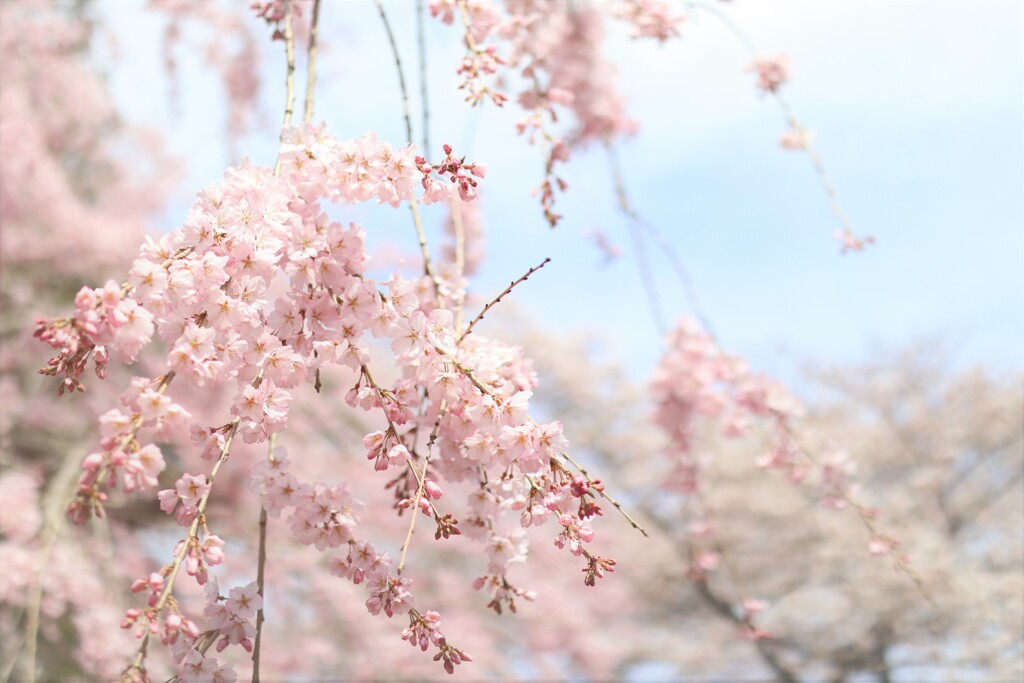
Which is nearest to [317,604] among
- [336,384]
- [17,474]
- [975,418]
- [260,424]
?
[336,384]

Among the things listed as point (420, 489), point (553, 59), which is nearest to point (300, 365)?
point (420, 489)

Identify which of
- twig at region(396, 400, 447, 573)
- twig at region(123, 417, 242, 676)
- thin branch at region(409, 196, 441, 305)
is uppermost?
thin branch at region(409, 196, 441, 305)

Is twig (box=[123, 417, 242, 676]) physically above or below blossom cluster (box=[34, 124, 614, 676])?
below

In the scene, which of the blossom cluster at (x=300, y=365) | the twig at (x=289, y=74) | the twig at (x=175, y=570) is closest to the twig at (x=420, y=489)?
the blossom cluster at (x=300, y=365)

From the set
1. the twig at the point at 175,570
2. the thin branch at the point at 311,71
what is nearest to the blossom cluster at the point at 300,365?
the twig at the point at 175,570

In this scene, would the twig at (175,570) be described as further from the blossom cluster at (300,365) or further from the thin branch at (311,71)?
the thin branch at (311,71)

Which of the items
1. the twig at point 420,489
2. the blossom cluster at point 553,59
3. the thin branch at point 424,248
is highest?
the blossom cluster at point 553,59

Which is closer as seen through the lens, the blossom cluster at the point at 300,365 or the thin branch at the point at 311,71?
the blossom cluster at the point at 300,365

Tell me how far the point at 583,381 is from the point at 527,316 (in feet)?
3.70

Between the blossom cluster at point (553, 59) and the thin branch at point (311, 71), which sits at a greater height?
the blossom cluster at point (553, 59)

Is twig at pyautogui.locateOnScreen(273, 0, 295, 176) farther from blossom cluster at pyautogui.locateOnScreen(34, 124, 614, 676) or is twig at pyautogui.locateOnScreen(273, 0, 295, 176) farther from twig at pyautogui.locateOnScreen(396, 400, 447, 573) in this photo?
twig at pyautogui.locateOnScreen(396, 400, 447, 573)

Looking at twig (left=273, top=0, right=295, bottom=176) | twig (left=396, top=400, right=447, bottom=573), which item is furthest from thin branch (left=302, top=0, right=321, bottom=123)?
twig (left=396, top=400, right=447, bottom=573)

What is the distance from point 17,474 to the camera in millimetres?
2729

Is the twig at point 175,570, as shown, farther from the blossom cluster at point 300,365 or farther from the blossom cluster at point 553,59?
the blossom cluster at point 553,59
